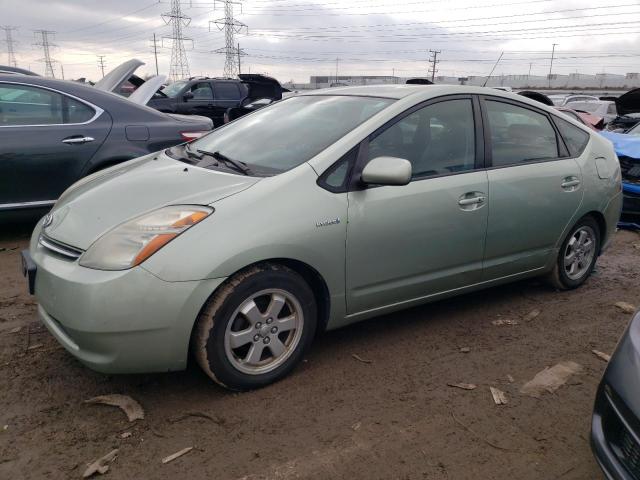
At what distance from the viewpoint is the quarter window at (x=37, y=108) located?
4891 mm

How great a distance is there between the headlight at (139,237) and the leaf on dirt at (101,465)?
81cm

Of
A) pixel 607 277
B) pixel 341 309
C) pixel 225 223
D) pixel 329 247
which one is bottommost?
pixel 607 277

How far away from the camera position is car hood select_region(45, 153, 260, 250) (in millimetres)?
2705

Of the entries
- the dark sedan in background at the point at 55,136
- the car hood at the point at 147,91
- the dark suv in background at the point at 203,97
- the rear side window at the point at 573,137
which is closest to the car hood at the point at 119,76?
the car hood at the point at 147,91

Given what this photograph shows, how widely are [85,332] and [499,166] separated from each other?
2740 millimetres

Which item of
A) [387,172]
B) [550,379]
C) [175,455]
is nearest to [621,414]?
[550,379]

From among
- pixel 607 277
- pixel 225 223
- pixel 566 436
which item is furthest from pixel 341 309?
pixel 607 277

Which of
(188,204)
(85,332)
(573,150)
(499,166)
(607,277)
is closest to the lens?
(85,332)

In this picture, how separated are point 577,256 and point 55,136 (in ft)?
15.2

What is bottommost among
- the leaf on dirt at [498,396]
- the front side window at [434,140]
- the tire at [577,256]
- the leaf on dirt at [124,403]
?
the leaf on dirt at [498,396]

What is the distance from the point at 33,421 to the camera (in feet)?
8.43

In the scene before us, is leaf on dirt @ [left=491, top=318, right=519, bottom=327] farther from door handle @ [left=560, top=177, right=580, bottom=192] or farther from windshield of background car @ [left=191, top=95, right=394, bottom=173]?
windshield of background car @ [left=191, top=95, right=394, bottom=173]

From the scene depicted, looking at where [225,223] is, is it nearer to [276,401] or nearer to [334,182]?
[334,182]

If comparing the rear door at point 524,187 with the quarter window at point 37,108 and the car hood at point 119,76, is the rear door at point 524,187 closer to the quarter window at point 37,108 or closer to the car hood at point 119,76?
the quarter window at point 37,108
